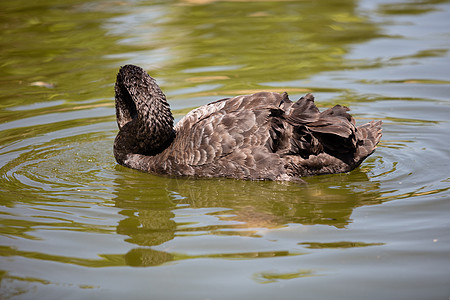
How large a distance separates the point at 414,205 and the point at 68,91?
22.7 feet

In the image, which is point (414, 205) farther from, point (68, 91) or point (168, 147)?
point (68, 91)

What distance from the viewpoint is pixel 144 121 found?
7.60 m

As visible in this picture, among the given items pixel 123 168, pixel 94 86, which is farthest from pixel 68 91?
pixel 123 168

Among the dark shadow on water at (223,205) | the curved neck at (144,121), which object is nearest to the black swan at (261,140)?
the curved neck at (144,121)

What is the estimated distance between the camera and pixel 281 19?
1485 centimetres

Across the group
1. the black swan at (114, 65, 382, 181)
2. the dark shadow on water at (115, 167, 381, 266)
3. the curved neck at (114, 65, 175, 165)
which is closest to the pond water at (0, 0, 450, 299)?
the dark shadow on water at (115, 167, 381, 266)

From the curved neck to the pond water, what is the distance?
339mm

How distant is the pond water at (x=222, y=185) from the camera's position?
16.1ft

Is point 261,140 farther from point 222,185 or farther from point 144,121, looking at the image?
point 144,121

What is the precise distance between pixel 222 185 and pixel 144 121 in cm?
138

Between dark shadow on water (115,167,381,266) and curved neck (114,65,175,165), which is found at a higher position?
curved neck (114,65,175,165)

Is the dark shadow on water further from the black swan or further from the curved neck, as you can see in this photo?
the curved neck

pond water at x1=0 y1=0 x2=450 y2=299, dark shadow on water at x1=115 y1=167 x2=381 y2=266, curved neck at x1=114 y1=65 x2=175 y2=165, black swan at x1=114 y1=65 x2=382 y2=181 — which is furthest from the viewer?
curved neck at x1=114 y1=65 x2=175 y2=165

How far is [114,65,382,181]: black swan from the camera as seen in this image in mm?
6883
